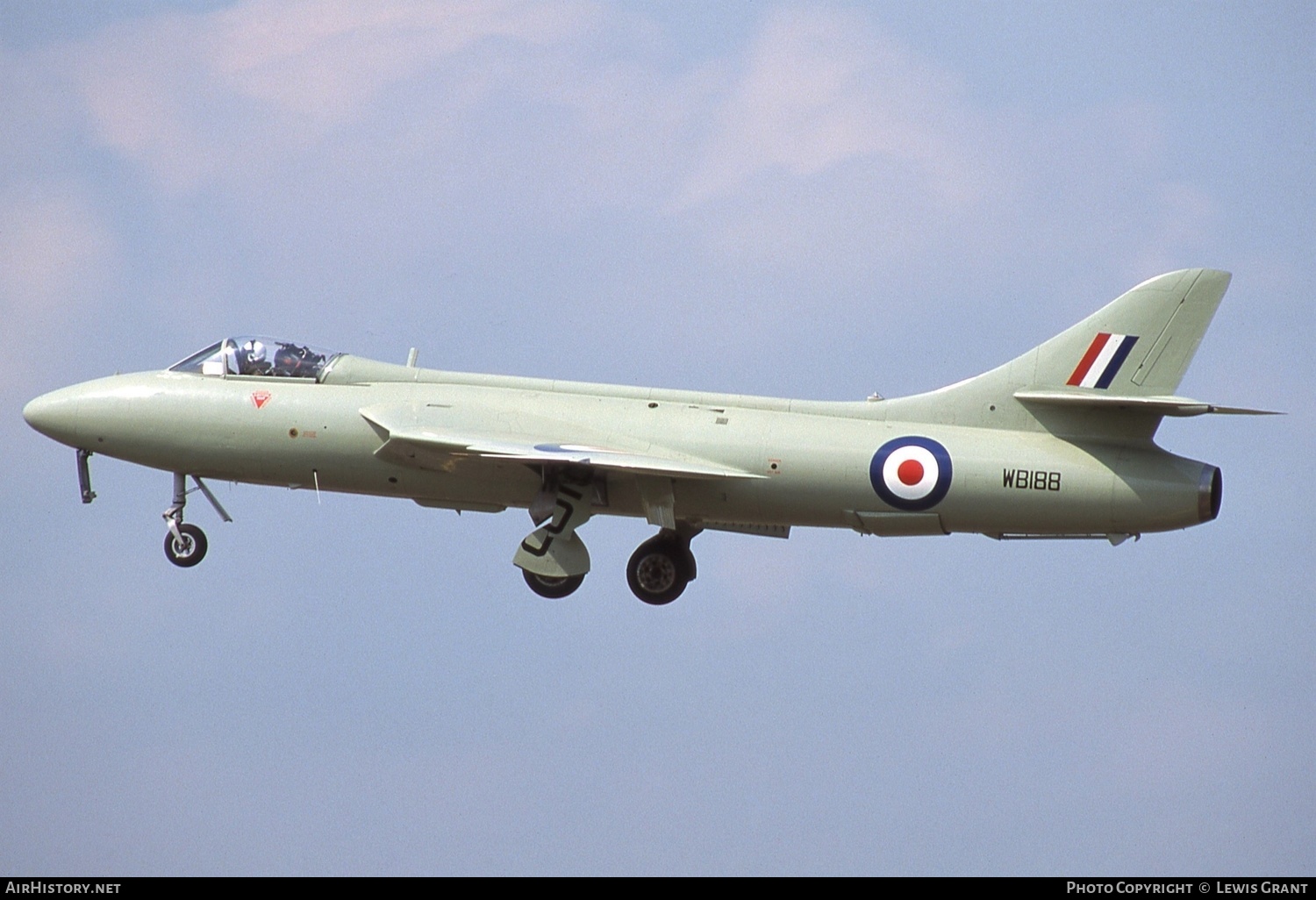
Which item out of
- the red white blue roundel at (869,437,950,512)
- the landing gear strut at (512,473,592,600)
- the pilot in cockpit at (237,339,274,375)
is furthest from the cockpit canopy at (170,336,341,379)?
the red white blue roundel at (869,437,950,512)

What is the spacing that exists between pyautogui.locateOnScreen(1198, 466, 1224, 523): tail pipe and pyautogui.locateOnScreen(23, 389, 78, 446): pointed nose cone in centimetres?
1533

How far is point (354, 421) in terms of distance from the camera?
87.9ft

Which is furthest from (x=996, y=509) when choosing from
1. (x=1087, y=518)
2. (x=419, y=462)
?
(x=419, y=462)

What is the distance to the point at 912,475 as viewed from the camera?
1005 inches

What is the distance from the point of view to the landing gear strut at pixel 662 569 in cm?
2841

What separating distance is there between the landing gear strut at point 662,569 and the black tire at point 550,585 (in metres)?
0.99

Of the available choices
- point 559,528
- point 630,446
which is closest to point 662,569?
point 559,528

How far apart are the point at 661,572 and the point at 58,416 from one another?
8.83 m

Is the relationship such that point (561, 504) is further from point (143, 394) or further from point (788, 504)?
point (143, 394)

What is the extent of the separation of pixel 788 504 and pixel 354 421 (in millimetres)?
5982

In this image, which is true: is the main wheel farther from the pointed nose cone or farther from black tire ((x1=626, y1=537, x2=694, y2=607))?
black tire ((x1=626, y1=537, x2=694, y2=607))

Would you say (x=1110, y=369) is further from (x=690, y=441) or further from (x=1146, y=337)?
(x=690, y=441)

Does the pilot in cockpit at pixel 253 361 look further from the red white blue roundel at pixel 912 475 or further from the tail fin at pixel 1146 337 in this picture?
the tail fin at pixel 1146 337

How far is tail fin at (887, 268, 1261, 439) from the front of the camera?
997 inches
